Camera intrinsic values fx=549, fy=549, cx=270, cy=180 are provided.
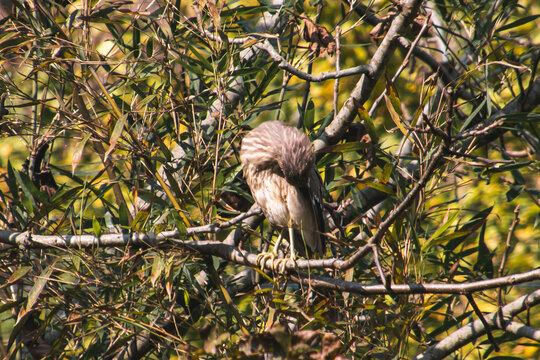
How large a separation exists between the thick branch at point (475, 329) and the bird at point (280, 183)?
1.17 metres

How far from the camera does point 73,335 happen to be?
3.12m

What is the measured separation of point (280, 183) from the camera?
12.4ft

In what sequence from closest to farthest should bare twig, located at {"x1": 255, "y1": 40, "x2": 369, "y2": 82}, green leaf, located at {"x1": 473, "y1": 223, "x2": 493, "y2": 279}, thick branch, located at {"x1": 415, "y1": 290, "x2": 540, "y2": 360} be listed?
thick branch, located at {"x1": 415, "y1": 290, "x2": 540, "y2": 360}
bare twig, located at {"x1": 255, "y1": 40, "x2": 369, "y2": 82}
green leaf, located at {"x1": 473, "y1": 223, "x2": 493, "y2": 279}

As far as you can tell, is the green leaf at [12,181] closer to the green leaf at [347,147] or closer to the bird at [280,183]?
the bird at [280,183]

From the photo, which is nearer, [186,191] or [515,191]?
[186,191]

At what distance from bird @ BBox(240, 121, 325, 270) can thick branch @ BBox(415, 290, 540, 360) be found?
117 cm

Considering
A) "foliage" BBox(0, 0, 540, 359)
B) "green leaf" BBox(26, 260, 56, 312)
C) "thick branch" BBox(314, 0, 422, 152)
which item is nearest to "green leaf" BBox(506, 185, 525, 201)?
"foliage" BBox(0, 0, 540, 359)

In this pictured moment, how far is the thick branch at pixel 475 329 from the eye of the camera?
2.29 m

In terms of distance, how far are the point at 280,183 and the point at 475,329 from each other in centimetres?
175

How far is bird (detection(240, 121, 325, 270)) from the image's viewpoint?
3.49 metres

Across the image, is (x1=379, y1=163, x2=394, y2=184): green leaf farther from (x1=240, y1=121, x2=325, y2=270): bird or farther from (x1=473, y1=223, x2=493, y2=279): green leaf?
(x1=473, y1=223, x2=493, y2=279): green leaf

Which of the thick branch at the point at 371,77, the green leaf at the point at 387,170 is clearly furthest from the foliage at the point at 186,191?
the thick branch at the point at 371,77

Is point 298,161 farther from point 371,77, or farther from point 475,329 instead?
point 475,329

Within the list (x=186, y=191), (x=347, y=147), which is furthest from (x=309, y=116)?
(x=186, y=191)
